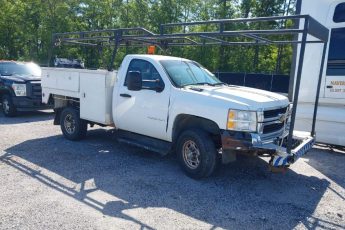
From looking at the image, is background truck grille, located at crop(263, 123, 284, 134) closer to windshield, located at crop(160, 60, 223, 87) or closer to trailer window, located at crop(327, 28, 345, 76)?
windshield, located at crop(160, 60, 223, 87)

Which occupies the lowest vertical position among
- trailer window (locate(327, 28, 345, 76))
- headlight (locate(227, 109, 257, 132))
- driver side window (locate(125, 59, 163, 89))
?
headlight (locate(227, 109, 257, 132))

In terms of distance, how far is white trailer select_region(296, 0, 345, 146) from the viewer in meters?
6.92

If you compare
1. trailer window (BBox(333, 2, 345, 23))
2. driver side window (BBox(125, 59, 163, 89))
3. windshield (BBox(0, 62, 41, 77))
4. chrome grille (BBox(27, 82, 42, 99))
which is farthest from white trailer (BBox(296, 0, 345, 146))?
windshield (BBox(0, 62, 41, 77))

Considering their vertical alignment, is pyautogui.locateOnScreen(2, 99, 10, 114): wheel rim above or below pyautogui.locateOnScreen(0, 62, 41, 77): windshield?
below

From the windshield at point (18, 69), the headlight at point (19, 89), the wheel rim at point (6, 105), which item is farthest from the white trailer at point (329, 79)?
the windshield at point (18, 69)

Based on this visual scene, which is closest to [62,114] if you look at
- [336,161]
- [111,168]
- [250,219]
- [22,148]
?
[22,148]

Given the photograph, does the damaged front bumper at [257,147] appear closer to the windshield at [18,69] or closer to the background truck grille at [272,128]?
the background truck grille at [272,128]

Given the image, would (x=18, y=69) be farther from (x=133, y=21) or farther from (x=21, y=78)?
(x=133, y=21)

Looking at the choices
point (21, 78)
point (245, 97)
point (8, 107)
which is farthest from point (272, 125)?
point (8, 107)

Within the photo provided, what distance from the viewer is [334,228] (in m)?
4.16

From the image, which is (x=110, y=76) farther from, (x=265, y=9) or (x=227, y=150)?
(x=265, y=9)

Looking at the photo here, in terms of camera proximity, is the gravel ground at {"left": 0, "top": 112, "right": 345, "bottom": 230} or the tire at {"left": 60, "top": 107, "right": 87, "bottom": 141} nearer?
the gravel ground at {"left": 0, "top": 112, "right": 345, "bottom": 230}

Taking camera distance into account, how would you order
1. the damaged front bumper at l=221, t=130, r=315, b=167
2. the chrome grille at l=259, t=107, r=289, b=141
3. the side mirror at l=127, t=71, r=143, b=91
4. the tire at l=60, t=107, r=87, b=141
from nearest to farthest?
the damaged front bumper at l=221, t=130, r=315, b=167 < the chrome grille at l=259, t=107, r=289, b=141 < the side mirror at l=127, t=71, r=143, b=91 < the tire at l=60, t=107, r=87, b=141

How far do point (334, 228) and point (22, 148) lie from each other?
6.13m
